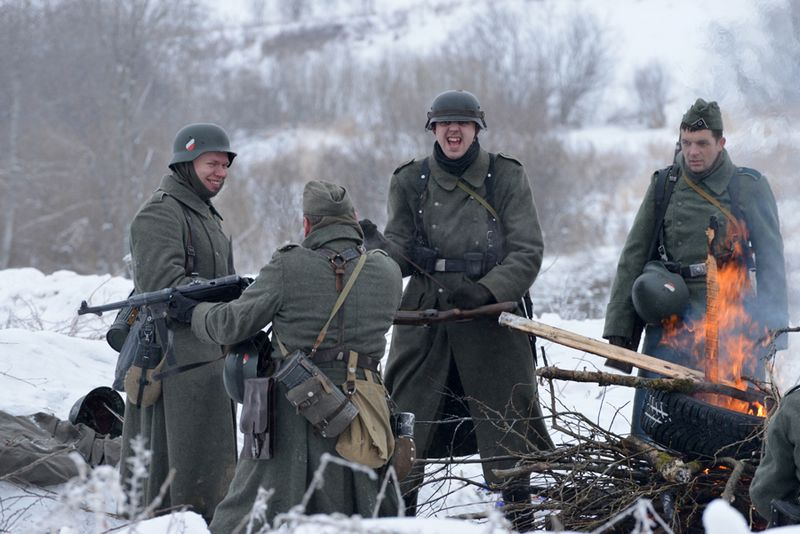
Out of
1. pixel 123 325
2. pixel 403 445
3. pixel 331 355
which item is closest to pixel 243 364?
pixel 331 355

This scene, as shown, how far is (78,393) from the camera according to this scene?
7.60m

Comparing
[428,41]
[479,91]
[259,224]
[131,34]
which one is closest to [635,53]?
[479,91]

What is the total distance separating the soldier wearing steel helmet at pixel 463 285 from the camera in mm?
5742

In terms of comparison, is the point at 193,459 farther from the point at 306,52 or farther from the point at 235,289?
the point at 306,52

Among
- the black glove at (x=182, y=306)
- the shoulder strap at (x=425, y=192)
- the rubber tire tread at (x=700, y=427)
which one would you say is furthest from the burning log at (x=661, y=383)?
the black glove at (x=182, y=306)

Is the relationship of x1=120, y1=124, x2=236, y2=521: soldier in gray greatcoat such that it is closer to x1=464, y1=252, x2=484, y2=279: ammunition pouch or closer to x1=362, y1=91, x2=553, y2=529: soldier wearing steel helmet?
x1=362, y1=91, x2=553, y2=529: soldier wearing steel helmet

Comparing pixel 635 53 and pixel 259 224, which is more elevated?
pixel 635 53

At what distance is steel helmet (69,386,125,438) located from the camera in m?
6.60

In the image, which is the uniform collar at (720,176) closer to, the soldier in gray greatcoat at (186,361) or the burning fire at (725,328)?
the burning fire at (725,328)

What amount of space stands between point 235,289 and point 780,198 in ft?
15.6

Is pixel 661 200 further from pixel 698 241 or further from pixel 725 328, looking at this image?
pixel 725 328

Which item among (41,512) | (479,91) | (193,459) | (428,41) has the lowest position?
(41,512)

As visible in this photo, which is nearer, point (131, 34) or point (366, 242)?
point (366, 242)

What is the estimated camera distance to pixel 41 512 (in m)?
5.77
